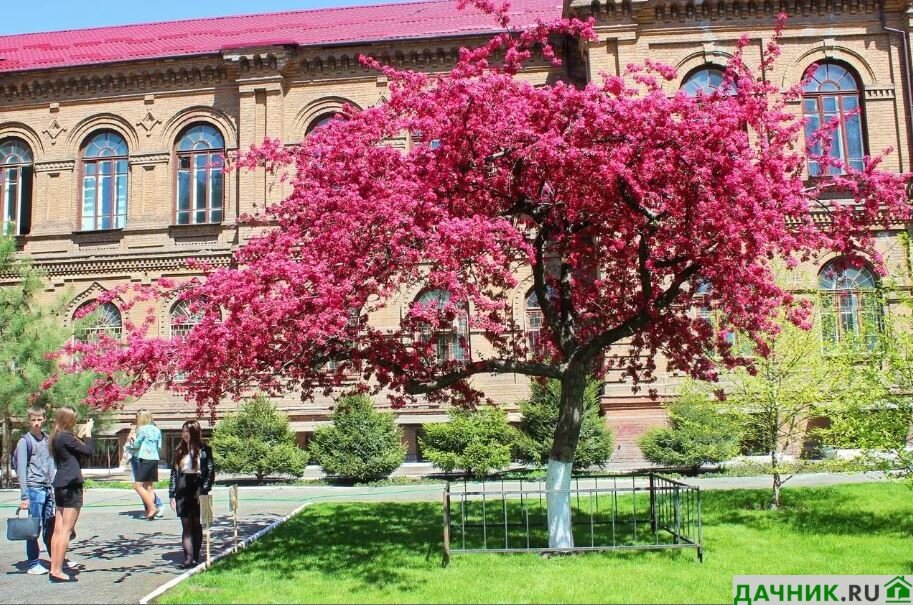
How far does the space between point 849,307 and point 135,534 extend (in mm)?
16774

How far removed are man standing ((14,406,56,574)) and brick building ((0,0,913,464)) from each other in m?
12.5

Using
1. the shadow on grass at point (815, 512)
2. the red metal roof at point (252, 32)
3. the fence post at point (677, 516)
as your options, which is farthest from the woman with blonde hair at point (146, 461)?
the red metal roof at point (252, 32)

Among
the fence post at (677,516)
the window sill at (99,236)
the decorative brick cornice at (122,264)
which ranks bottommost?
the fence post at (677,516)

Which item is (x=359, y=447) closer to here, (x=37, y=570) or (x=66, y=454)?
(x=37, y=570)

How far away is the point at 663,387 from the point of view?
19875 mm

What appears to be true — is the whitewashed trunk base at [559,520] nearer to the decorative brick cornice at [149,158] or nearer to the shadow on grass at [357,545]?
the shadow on grass at [357,545]

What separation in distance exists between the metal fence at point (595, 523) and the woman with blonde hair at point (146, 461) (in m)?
4.78

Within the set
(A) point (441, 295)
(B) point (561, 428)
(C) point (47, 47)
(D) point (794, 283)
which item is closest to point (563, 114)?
(A) point (441, 295)

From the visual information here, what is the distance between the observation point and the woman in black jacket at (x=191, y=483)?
944 cm

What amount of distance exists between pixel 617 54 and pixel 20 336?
1545 cm

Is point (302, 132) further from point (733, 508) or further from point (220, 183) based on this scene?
point (733, 508)

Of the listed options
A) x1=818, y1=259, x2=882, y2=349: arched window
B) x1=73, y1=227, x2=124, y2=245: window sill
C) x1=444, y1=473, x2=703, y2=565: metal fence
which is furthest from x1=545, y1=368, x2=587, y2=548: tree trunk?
x1=73, y1=227, x2=124, y2=245: window sill

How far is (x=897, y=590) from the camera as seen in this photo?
7.57 meters

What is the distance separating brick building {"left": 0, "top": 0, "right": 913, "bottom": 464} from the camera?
21.0 meters
